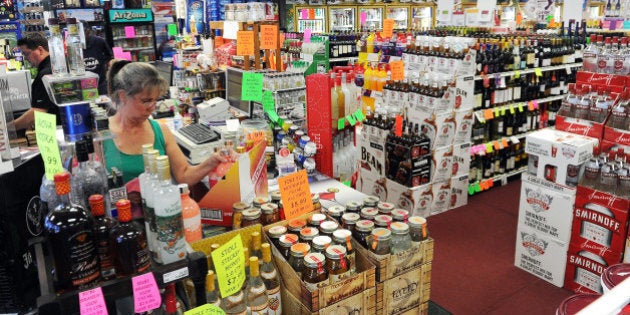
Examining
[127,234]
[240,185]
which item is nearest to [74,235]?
[127,234]

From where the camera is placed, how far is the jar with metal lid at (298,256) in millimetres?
1776

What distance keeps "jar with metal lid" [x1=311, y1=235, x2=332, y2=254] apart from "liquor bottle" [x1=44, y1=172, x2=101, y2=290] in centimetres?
80

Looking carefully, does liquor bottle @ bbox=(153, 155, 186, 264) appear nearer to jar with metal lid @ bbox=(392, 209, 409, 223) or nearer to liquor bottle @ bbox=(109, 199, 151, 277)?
liquor bottle @ bbox=(109, 199, 151, 277)

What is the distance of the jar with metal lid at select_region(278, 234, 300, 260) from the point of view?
186 cm

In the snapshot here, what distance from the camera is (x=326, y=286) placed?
1.71 m

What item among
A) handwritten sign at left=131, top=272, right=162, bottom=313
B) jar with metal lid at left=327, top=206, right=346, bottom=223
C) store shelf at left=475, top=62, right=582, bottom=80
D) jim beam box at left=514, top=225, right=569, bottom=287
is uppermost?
store shelf at left=475, top=62, right=582, bottom=80

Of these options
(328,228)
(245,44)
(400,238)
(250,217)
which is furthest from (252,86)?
(400,238)

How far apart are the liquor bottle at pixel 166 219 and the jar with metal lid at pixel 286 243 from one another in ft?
1.76

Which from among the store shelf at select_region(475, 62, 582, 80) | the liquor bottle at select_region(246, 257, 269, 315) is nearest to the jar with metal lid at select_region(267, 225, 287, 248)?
the liquor bottle at select_region(246, 257, 269, 315)

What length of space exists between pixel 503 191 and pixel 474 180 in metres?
0.44

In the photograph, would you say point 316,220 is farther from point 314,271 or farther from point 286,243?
point 314,271

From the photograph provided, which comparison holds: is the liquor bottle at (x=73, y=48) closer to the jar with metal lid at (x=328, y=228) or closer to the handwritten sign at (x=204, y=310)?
the handwritten sign at (x=204, y=310)

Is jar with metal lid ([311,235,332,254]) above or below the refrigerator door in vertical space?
below

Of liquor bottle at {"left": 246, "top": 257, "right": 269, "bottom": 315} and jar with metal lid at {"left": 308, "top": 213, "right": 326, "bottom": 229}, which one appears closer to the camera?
liquor bottle at {"left": 246, "top": 257, "right": 269, "bottom": 315}
